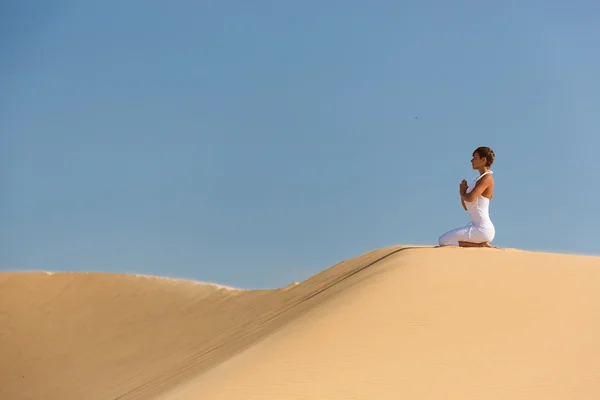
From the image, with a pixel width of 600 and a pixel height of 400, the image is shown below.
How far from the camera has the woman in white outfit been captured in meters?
11.2

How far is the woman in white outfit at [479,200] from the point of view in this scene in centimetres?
1118

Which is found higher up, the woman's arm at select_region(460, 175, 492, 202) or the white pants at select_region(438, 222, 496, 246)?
the woman's arm at select_region(460, 175, 492, 202)

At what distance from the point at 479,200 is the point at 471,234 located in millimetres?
555

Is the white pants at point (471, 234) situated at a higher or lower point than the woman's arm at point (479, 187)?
lower

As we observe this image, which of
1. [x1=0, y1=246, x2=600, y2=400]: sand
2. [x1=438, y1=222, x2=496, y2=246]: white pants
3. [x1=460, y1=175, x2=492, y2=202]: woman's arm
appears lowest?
[x1=0, y1=246, x2=600, y2=400]: sand

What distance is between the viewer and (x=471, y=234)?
11.5 m

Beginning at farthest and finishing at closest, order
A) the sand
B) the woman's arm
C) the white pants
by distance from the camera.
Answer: the white pants → the woman's arm → the sand

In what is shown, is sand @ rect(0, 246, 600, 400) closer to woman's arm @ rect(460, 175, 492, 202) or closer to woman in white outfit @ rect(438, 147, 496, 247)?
woman in white outfit @ rect(438, 147, 496, 247)

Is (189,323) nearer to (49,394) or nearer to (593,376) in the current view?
(49,394)

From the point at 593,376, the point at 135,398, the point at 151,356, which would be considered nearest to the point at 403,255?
the point at 593,376

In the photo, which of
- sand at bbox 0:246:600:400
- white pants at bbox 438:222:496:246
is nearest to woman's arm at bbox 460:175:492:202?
white pants at bbox 438:222:496:246

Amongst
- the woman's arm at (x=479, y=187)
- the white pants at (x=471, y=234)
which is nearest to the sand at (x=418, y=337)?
the white pants at (x=471, y=234)

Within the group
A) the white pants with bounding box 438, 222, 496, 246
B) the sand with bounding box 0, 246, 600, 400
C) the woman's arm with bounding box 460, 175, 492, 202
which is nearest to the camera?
the sand with bounding box 0, 246, 600, 400

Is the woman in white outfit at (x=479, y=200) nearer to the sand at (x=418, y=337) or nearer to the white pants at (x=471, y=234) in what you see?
the white pants at (x=471, y=234)
